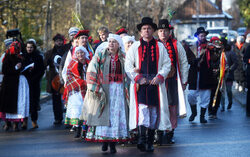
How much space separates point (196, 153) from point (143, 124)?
885 mm

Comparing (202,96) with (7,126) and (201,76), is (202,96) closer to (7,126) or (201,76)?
(201,76)

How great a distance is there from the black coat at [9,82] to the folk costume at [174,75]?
3.65 m

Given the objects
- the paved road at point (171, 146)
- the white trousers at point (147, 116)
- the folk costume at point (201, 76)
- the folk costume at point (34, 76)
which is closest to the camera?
the white trousers at point (147, 116)

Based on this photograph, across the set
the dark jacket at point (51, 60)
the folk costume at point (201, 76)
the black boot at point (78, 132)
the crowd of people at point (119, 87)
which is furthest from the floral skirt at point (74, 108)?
the folk costume at point (201, 76)

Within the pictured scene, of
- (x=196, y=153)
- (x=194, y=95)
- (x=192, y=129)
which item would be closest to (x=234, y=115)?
(x=194, y=95)

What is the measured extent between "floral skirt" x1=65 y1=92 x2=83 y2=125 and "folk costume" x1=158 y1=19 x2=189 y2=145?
1667 millimetres

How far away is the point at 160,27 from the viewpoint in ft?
32.6

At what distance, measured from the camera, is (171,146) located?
9.58 meters

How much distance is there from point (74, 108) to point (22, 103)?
1899mm

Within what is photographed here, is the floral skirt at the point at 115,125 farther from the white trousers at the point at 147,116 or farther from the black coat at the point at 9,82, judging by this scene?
the black coat at the point at 9,82

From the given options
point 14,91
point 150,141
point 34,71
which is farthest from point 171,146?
point 34,71

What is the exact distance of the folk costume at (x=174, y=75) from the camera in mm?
9578

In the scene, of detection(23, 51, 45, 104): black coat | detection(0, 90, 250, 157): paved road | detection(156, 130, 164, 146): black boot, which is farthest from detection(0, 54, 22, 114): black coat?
detection(156, 130, 164, 146): black boot

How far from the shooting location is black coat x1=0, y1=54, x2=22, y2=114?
39.5 ft
